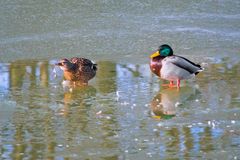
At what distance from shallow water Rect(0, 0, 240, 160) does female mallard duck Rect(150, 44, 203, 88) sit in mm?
140

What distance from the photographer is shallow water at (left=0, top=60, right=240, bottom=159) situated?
516cm

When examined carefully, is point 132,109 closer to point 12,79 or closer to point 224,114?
point 224,114

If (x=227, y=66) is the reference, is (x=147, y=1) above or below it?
above

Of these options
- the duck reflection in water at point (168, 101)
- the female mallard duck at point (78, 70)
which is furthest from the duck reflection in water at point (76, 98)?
the duck reflection in water at point (168, 101)

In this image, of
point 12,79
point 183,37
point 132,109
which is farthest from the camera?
point 183,37

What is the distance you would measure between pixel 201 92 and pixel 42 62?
2459 millimetres

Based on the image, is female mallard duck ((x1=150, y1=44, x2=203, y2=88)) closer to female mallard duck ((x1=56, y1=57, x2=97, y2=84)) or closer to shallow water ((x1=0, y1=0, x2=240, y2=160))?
shallow water ((x1=0, y1=0, x2=240, y2=160))

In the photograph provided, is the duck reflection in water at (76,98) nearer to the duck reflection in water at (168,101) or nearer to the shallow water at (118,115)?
the shallow water at (118,115)

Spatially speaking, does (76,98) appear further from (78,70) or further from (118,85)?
(78,70)

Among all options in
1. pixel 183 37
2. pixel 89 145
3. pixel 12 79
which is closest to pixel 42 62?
pixel 12 79

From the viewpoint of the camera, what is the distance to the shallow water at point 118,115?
203 inches

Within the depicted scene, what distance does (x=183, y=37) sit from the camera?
991 cm

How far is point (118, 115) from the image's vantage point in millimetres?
6270

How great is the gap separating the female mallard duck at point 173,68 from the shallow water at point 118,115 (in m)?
0.13
